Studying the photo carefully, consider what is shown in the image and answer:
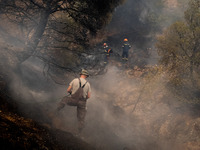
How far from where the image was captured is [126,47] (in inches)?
544

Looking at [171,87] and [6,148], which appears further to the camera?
[171,87]

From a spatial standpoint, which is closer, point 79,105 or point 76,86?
point 76,86

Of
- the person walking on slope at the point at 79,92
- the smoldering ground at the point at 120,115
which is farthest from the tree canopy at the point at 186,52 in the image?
the person walking on slope at the point at 79,92

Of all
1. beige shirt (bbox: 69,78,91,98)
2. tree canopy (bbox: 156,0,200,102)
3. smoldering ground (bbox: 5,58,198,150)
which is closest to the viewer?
beige shirt (bbox: 69,78,91,98)

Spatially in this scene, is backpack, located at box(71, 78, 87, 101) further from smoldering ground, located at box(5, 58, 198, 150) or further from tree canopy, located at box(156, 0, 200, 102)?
tree canopy, located at box(156, 0, 200, 102)

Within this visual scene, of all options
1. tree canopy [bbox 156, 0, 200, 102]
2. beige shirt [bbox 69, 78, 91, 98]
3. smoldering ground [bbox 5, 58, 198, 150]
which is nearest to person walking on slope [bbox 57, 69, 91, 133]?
beige shirt [bbox 69, 78, 91, 98]

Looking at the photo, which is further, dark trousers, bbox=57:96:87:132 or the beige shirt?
dark trousers, bbox=57:96:87:132

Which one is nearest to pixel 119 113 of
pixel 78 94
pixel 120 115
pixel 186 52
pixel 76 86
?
pixel 120 115

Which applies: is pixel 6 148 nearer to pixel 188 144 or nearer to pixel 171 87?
pixel 188 144

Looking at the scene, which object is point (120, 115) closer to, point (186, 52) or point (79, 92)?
point (79, 92)

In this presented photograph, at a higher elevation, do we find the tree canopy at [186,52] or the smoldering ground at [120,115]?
the tree canopy at [186,52]

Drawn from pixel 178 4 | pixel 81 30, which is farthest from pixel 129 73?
pixel 178 4

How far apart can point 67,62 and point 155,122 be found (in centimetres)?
662

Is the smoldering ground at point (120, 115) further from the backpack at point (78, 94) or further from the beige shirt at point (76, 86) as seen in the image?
the beige shirt at point (76, 86)
